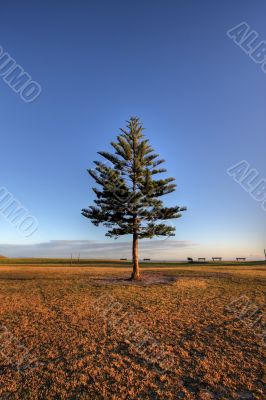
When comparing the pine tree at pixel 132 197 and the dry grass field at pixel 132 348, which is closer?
the dry grass field at pixel 132 348

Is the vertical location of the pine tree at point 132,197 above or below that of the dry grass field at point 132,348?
above

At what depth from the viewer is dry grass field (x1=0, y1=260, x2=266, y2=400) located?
16.4ft

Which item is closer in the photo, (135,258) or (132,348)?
(132,348)

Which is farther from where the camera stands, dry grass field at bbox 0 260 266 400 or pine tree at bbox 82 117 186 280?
pine tree at bbox 82 117 186 280

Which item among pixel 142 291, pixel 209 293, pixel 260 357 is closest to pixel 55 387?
pixel 260 357

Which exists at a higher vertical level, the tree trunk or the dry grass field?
the tree trunk

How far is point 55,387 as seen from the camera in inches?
197

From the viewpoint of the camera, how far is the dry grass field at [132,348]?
16.4 ft

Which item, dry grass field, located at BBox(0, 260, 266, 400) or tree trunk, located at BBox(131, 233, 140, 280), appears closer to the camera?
dry grass field, located at BBox(0, 260, 266, 400)

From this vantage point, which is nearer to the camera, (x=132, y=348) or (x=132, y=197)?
(x=132, y=348)

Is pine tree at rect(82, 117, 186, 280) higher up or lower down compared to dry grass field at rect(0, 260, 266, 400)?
higher up

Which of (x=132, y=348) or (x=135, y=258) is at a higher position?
(x=135, y=258)

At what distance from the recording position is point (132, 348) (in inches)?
268

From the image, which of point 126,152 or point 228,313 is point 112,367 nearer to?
point 228,313
